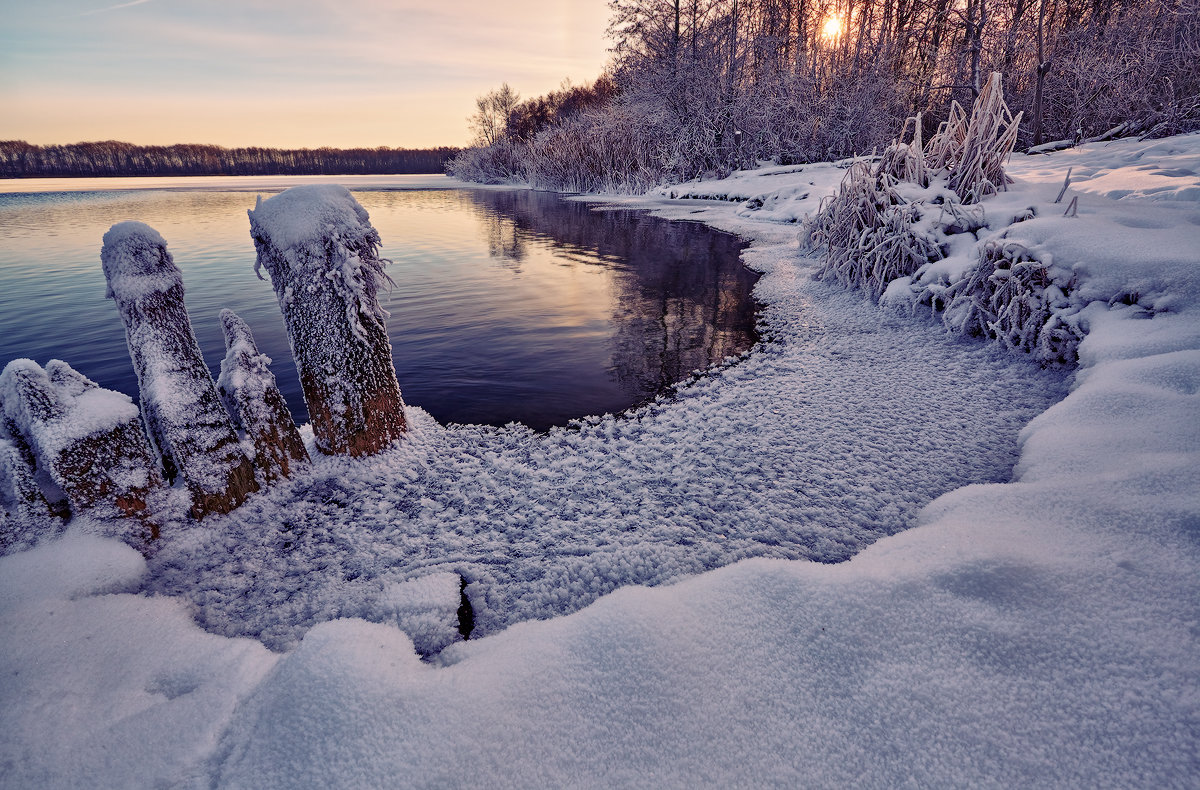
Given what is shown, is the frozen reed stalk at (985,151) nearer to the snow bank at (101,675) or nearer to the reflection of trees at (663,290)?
the reflection of trees at (663,290)

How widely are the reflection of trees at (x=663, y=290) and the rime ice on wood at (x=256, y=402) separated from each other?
239cm

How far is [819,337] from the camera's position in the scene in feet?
15.4

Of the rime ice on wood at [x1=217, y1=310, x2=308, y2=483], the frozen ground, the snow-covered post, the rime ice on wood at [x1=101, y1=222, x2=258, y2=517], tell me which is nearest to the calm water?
the snow-covered post

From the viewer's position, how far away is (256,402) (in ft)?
7.97

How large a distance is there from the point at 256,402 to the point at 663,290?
5823mm

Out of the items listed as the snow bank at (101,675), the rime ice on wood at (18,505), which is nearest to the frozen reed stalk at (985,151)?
the snow bank at (101,675)

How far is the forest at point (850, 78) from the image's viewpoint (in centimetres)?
1159

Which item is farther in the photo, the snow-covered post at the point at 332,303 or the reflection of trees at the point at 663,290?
the reflection of trees at the point at 663,290

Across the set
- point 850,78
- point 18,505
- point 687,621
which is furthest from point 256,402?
point 850,78

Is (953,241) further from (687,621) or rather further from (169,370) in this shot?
(169,370)

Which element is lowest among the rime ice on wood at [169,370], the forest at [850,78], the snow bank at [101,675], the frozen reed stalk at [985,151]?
the snow bank at [101,675]

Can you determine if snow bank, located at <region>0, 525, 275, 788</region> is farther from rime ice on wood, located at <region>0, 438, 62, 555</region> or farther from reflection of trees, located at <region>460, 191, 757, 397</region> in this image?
reflection of trees, located at <region>460, 191, 757, 397</region>

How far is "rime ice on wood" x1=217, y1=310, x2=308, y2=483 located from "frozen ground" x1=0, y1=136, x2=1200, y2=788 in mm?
172

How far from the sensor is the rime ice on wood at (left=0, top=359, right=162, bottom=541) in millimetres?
1900
